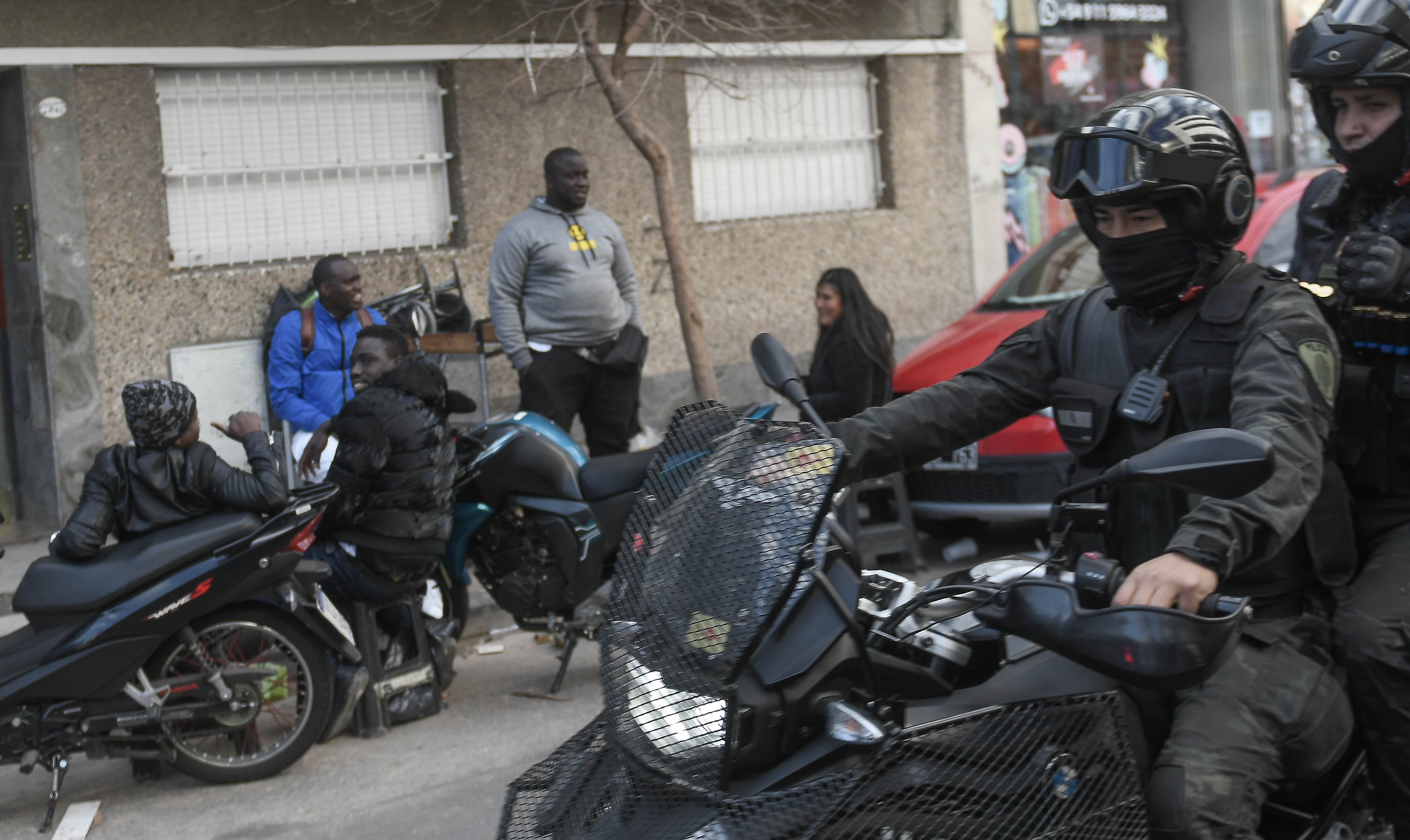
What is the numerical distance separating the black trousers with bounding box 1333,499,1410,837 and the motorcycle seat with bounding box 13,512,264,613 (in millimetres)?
3405

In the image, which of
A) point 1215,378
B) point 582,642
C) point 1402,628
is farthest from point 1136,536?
point 582,642

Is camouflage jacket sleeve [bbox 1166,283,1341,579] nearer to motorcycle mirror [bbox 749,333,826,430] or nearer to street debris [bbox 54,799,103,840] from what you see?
motorcycle mirror [bbox 749,333,826,430]

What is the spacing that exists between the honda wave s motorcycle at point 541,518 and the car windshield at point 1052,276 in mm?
2911

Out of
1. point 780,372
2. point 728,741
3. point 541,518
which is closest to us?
point 728,741

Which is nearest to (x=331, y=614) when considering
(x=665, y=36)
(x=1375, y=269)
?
(x=1375, y=269)

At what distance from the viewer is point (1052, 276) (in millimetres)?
8133

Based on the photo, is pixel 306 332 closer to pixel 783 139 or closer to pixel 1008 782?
pixel 783 139

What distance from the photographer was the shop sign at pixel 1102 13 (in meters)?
14.0

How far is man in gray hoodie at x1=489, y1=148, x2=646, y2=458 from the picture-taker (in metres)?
7.40

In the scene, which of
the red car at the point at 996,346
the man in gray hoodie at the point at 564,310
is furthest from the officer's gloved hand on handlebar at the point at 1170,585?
the man in gray hoodie at the point at 564,310

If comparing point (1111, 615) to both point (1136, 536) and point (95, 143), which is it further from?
point (95, 143)

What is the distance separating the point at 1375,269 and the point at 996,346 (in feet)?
11.0

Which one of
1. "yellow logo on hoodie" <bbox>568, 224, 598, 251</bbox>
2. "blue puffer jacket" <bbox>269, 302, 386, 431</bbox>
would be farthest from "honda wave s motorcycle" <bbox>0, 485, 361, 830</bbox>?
"yellow logo on hoodie" <bbox>568, 224, 598, 251</bbox>

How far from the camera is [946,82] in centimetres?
1205
